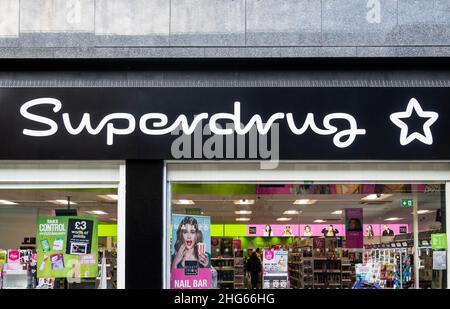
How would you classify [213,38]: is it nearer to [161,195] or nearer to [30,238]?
[161,195]

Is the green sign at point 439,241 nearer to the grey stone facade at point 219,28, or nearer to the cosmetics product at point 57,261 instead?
the grey stone facade at point 219,28

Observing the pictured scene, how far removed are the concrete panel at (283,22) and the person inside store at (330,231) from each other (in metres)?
2.97

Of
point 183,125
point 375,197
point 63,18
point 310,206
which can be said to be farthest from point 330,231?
point 63,18

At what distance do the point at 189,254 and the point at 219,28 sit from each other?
10.1ft

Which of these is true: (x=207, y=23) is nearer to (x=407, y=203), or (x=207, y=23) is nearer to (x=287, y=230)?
(x=287, y=230)

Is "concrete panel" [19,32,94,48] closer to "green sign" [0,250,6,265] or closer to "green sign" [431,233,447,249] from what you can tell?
"green sign" [0,250,6,265]

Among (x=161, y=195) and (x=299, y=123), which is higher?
(x=299, y=123)

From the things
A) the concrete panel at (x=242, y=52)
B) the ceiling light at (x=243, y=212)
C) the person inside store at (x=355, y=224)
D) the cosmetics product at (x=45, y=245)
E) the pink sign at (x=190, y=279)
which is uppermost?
the concrete panel at (x=242, y=52)

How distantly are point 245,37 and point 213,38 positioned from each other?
43cm

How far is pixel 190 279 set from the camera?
28.3 feet

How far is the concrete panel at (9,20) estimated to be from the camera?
28.6 ft

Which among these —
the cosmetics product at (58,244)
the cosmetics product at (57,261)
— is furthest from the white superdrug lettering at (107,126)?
the cosmetics product at (57,261)

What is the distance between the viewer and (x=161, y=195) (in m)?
8.42

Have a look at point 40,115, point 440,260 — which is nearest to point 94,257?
point 40,115
